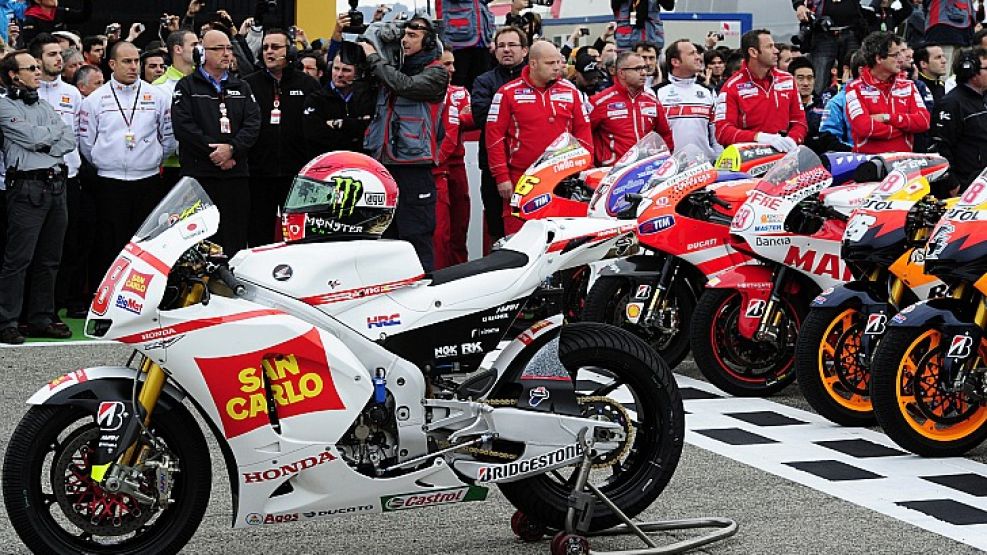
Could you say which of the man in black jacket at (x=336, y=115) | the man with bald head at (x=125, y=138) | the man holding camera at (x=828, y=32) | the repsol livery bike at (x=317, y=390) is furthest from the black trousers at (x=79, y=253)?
the man holding camera at (x=828, y=32)

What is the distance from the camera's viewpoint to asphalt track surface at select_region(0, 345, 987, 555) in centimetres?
585

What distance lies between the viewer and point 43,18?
14.6 metres

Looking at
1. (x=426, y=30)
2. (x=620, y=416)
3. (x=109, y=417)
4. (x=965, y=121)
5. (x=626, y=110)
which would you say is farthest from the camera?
(x=626, y=110)

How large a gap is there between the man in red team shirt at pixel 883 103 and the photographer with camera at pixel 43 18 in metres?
7.24

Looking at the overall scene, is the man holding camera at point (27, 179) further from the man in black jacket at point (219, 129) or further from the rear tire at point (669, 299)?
the rear tire at point (669, 299)

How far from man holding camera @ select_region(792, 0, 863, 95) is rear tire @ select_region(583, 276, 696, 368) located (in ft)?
25.8

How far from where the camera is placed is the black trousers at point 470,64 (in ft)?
49.5

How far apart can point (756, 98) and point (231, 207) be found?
4.38 metres

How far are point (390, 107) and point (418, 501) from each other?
6.53 meters

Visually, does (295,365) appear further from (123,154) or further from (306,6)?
(306,6)

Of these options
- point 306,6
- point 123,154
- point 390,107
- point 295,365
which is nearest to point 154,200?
point 123,154

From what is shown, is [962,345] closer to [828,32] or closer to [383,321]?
[383,321]

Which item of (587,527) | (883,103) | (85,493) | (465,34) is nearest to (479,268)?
(587,527)

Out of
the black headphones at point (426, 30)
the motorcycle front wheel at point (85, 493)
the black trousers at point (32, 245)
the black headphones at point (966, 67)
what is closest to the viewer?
the motorcycle front wheel at point (85, 493)
